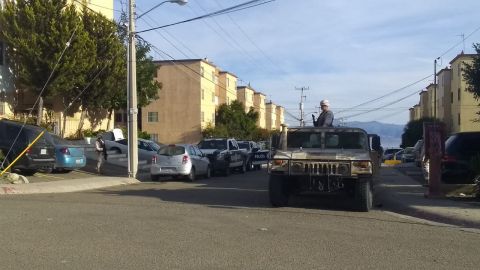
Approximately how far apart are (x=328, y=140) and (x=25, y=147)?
11.0 m

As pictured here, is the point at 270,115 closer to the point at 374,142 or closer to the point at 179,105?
the point at 179,105

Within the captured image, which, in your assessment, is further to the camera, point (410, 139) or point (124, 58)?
point (410, 139)

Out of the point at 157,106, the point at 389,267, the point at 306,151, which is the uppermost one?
the point at 157,106

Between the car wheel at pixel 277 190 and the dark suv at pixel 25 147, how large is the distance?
10061 millimetres

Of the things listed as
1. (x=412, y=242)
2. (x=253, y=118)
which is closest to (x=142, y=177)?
(x=412, y=242)

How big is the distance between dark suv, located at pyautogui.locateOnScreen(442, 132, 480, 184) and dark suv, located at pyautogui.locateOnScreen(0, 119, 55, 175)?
42.3 ft

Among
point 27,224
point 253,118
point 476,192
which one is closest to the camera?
point 27,224

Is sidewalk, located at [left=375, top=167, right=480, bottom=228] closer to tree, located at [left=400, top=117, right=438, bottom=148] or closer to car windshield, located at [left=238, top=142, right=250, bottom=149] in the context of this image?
car windshield, located at [left=238, top=142, right=250, bottom=149]

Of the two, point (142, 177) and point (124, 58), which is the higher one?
point (124, 58)

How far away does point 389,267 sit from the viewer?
743 centimetres

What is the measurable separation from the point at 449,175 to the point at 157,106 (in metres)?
49.8

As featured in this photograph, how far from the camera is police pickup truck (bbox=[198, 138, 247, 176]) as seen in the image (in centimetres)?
2748

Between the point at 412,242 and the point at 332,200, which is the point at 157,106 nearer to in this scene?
the point at 332,200

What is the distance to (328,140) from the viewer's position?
46.6ft
